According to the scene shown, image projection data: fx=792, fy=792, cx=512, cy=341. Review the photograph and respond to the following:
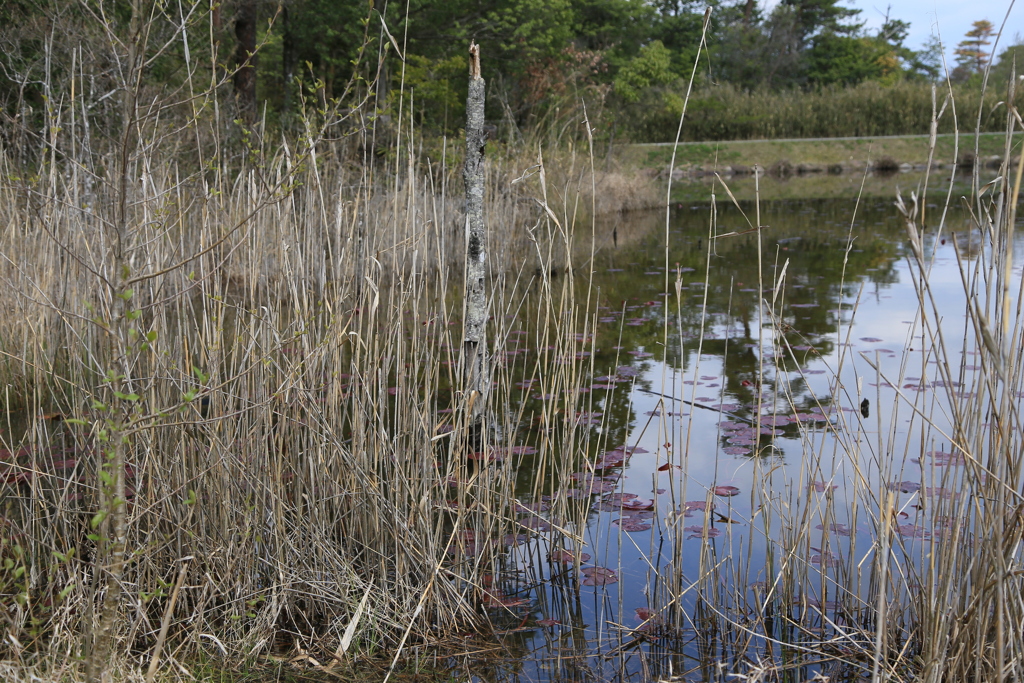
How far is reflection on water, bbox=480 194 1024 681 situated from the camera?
6.42ft

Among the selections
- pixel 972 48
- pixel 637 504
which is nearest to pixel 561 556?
pixel 637 504

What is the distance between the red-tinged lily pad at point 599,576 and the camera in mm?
2324

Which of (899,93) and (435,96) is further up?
(899,93)

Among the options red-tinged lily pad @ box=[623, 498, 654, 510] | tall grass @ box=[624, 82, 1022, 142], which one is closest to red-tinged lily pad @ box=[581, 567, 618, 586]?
red-tinged lily pad @ box=[623, 498, 654, 510]

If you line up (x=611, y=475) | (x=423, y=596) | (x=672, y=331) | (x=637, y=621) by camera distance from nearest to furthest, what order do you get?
(x=423, y=596)
(x=637, y=621)
(x=611, y=475)
(x=672, y=331)

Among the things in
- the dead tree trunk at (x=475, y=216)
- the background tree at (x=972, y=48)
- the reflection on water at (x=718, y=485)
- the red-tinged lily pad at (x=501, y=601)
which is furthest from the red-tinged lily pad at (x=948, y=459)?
the background tree at (x=972, y=48)

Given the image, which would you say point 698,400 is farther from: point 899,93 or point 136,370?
point 899,93

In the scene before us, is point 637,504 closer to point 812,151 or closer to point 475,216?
point 475,216

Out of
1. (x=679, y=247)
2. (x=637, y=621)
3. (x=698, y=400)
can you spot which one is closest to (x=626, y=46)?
(x=679, y=247)

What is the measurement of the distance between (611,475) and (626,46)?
63.2ft

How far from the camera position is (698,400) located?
157 inches

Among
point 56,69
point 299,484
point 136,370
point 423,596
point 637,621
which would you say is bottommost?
point 637,621

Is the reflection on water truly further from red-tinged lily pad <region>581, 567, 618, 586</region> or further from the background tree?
the background tree

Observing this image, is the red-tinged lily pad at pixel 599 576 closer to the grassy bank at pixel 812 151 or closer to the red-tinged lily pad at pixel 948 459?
the red-tinged lily pad at pixel 948 459
